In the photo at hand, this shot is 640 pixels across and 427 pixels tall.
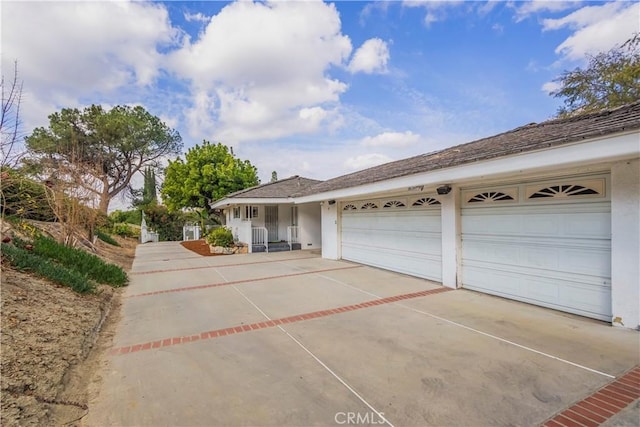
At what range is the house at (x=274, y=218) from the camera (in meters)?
16.5

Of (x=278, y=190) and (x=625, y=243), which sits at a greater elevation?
(x=278, y=190)

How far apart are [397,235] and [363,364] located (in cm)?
643

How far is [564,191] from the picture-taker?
18.1 feet

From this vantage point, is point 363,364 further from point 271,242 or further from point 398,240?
point 271,242

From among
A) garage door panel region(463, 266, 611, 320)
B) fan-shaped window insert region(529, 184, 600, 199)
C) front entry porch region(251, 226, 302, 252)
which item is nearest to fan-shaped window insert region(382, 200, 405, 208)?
garage door panel region(463, 266, 611, 320)

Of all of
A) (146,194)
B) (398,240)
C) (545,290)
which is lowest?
(545,290)

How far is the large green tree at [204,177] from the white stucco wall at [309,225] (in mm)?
7650

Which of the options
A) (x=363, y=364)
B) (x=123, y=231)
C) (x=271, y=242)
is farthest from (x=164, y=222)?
(x=363, y=364)

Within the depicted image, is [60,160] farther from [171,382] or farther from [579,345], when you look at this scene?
[579,345]

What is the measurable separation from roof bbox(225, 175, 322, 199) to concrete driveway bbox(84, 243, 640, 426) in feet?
32.5

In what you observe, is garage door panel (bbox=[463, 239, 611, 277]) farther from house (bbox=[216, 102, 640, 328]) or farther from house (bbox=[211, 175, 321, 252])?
house (bbox=[211, 175, 321, 252])

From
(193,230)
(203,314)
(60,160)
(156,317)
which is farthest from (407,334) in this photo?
(193,230)

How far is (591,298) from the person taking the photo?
5.18 metres

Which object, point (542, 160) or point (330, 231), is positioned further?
point (330, 231)
